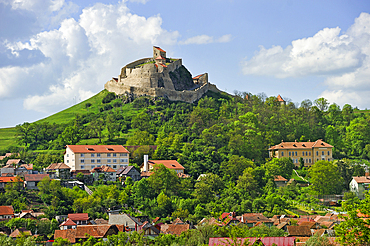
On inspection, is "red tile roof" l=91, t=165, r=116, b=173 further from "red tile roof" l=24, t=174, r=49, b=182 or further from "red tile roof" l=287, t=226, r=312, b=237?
"red tile roof" l=287, t=226, r=312, b=237

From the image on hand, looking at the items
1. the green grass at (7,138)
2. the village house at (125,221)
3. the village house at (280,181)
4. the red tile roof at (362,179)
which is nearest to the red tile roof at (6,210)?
the village house at (125,221)

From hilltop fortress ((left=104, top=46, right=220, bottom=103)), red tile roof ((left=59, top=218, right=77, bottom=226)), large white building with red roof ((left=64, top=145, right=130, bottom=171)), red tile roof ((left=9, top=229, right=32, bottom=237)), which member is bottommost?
red tile roof ((left=9, top=229, right=32, bottom=237))

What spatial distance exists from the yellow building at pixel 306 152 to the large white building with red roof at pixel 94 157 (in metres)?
34.0

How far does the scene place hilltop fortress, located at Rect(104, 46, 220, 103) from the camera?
13412cm

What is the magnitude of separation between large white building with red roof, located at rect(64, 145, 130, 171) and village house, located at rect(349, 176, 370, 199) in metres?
42.1

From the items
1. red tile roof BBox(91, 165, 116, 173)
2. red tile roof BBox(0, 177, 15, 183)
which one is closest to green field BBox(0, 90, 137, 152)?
red tile roof BBox(91, 165, 116, 173)

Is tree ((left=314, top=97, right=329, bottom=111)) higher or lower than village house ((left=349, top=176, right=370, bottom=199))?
higher

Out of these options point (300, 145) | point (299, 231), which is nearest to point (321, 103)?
point (300, 145)

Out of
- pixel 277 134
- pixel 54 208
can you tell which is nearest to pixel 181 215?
pixel 54 208

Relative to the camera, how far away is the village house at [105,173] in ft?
275

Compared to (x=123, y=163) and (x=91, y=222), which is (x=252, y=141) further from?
(x=91, y=222)

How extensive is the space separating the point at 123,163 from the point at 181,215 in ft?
77.3

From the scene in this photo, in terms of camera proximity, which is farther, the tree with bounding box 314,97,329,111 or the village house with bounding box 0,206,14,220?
the tree with bounding box 314,97,329,111

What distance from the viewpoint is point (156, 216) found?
72.5 meters
